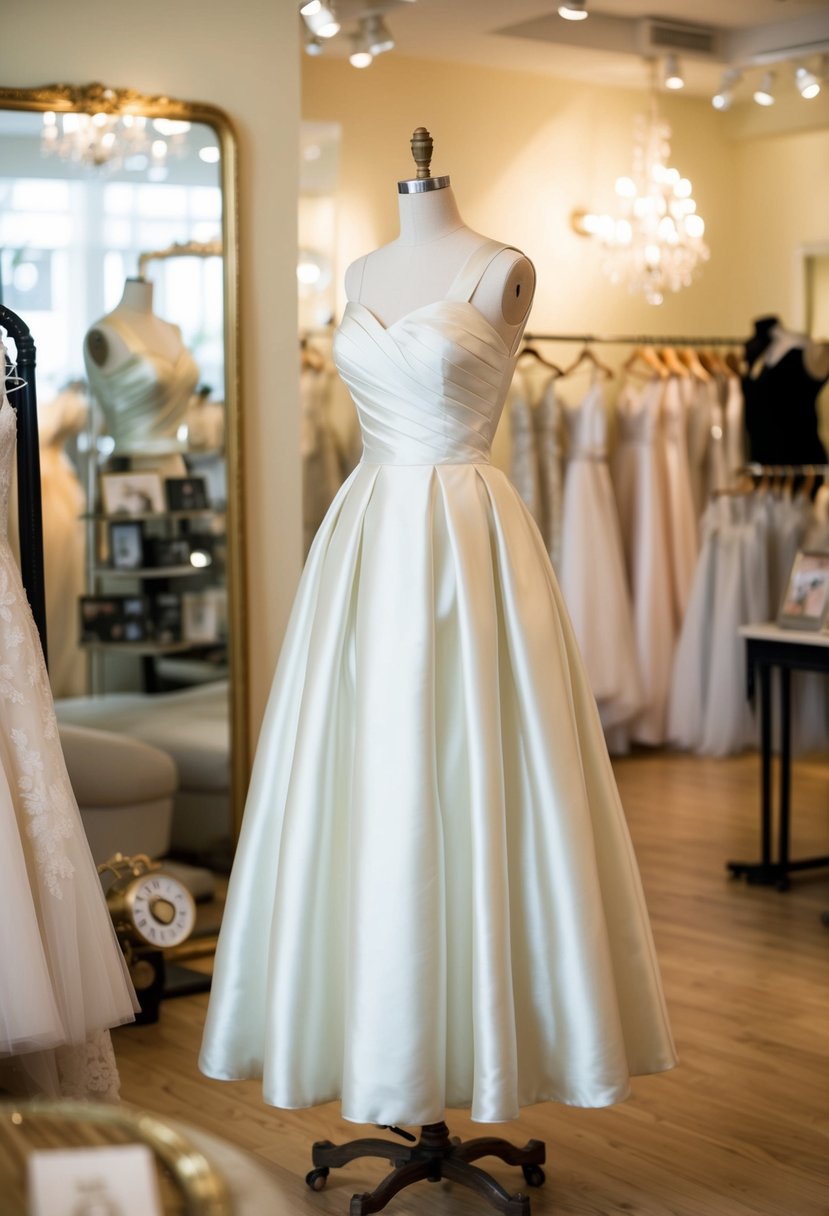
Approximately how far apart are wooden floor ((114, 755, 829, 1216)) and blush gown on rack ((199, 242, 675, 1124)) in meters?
0.29

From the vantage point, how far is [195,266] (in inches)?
159

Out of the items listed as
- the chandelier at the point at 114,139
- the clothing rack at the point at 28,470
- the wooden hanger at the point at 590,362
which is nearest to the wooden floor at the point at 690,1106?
the clothing rack at the point at 28,470

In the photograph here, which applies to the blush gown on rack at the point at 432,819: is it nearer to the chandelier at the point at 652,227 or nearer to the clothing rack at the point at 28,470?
the clothing rack at the point at 28,470

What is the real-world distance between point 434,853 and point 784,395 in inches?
188

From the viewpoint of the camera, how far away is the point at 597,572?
655cm

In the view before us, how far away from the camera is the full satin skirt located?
239cm

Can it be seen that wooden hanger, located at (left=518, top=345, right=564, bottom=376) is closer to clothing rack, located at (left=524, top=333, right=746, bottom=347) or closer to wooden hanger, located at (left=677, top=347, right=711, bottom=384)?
clothing rack, located at (left=524, top=333, right=746, bottom=347)

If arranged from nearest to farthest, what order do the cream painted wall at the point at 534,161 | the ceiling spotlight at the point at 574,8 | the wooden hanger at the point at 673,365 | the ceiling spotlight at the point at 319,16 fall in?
1. the ceiling spotlight at the point at 319,16
2. the ceiling spotlight at the point at 574,8
3. the cream painted wall at the point at 534,161
4. the wooden hanger at the point at 673,365

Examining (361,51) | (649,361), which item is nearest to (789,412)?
(649,361)

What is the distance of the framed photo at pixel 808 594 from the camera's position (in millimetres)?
4570

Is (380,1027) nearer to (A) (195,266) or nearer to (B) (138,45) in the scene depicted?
(A) (195,266)

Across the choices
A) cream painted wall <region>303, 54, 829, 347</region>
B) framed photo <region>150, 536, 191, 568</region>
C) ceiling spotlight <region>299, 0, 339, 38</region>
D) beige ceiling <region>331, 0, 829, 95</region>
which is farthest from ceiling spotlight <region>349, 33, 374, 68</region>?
framed photo <region>150, 536, 191, 568</region>

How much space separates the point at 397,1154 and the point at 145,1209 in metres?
1.56

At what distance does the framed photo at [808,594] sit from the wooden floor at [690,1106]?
2.76 ft
